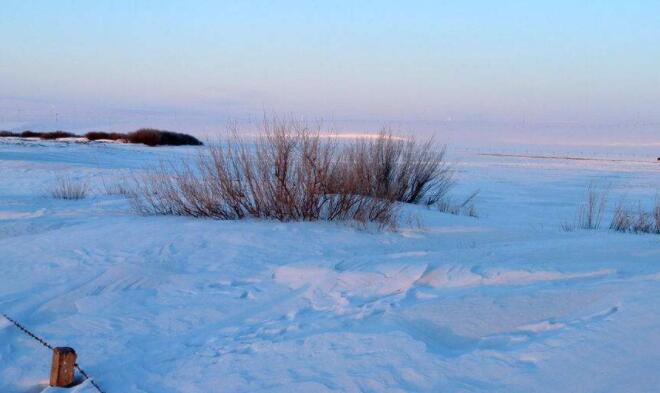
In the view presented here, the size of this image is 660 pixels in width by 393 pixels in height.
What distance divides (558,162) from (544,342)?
107 ft

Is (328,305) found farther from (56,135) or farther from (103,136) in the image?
(56,135)

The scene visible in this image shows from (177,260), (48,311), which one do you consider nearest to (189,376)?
(48,311)

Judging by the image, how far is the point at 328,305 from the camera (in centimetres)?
612

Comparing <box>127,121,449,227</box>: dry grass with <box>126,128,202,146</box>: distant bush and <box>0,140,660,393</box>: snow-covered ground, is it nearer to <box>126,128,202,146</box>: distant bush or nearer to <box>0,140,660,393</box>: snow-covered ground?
<box>0,140,660,393</box>: snow-covered ground

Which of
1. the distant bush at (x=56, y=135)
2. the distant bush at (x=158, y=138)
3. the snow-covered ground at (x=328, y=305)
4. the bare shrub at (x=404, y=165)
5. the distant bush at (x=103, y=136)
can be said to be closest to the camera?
the snow-covered ground at (x=328, y=305)

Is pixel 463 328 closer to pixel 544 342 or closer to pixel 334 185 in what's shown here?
pixel 544 342

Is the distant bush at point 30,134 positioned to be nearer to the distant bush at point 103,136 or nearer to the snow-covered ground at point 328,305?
the distant bush at point 103,136

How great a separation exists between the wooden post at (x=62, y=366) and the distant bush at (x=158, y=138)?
117 ft

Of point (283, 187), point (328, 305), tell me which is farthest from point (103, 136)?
point (328, 305)

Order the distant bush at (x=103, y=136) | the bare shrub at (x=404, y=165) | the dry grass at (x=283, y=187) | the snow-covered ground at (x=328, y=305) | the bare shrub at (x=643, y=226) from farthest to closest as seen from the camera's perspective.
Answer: the distant bush at (x=103, y=136), the bare shrub at (x=404, y=165), the bare shrub at (x=643, y=226), the dry grass at (x=283, y=187), the snow-covered ground at (x=328, y=305)

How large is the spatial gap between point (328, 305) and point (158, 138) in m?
35.6

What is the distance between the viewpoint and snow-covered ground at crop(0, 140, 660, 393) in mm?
4406

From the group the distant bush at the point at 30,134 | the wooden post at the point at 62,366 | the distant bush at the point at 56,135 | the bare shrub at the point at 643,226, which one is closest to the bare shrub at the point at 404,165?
the bare shrub at the point at 643,226

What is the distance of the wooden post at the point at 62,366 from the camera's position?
4205mm
